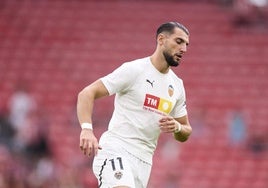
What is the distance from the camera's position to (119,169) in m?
7.07

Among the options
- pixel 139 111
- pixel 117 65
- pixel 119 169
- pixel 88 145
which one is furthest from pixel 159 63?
pixel 117 65

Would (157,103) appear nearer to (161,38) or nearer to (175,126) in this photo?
(175,126)

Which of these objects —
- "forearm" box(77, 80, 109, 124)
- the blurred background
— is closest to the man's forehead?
"forearm" box(77, 80, 109, 124)

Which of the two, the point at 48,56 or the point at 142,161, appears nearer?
the point at 142,161

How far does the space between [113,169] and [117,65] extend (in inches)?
470

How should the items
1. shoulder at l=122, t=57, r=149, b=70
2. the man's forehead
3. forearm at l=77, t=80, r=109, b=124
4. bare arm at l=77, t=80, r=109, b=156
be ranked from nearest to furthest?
bare arm at l=77, t=80, r=109, b=156
forearm at l=77, t=80, r=109, b=124
shoulder at l=122, t=57, r=149, b=70
the man's forehead

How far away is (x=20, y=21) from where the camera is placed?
781 inches

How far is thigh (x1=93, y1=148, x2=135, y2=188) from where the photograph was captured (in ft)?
23.1

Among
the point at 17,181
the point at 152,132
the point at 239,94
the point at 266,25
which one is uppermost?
the point at 266,25

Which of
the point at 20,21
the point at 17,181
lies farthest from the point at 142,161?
the point at 20,21

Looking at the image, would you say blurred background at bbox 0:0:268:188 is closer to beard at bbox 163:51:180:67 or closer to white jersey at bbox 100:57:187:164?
white jersey at bbox 100:57:187:164

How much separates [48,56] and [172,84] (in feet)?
39.6

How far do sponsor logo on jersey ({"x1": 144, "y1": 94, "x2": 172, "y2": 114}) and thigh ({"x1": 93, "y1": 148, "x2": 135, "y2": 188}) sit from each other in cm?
43

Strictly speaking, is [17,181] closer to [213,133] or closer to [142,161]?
[213,133]
